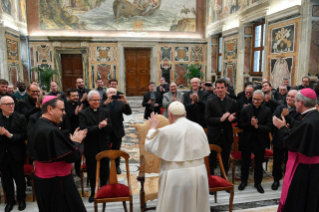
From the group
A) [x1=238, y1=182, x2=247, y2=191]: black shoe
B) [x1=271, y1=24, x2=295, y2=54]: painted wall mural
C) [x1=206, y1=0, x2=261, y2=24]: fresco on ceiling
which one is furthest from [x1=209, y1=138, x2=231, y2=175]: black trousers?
[x1=206, y1=0, x2=261, y2=24]: fresco on ceiling

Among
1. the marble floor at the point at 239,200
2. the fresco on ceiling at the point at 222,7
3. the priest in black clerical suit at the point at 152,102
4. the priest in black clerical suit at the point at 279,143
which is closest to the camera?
the marble floor at the point at 239,200

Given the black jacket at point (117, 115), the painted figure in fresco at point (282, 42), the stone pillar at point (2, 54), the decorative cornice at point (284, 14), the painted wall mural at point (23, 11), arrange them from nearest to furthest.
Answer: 1. the black jacket at point (117, 115)
2. the decorative cornice at point (284, 14)
3. the painted figure in fresco at point (282, 42)
4. the stone pillar at point (2, 54)
5. the painted wall mural at point (23, 11)

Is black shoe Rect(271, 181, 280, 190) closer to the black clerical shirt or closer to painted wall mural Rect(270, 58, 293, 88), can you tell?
painted wall mural Rect(270, 58, 293, 88)

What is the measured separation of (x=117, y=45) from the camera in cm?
1403

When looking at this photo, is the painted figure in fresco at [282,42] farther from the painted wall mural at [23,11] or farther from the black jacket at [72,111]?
the painted wall mural at [23,11]

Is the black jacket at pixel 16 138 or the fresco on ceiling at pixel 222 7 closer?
the black jacket at pixel 16 138

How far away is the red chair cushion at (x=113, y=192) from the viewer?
332 centimetres

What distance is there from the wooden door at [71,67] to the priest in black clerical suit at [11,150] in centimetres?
1080

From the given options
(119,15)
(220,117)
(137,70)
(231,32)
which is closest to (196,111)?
(220,117)

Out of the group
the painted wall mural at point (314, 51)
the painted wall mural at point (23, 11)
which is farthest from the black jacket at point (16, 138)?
the painted wall mural at point (23, 11)

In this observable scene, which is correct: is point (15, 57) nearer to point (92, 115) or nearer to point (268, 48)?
point (92, 115)

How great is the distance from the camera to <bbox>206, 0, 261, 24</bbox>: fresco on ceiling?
10302 millimetres

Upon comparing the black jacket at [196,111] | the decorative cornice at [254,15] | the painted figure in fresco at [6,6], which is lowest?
the black jacket at [196,111]

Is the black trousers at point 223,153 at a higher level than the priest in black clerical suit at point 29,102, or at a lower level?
lower
